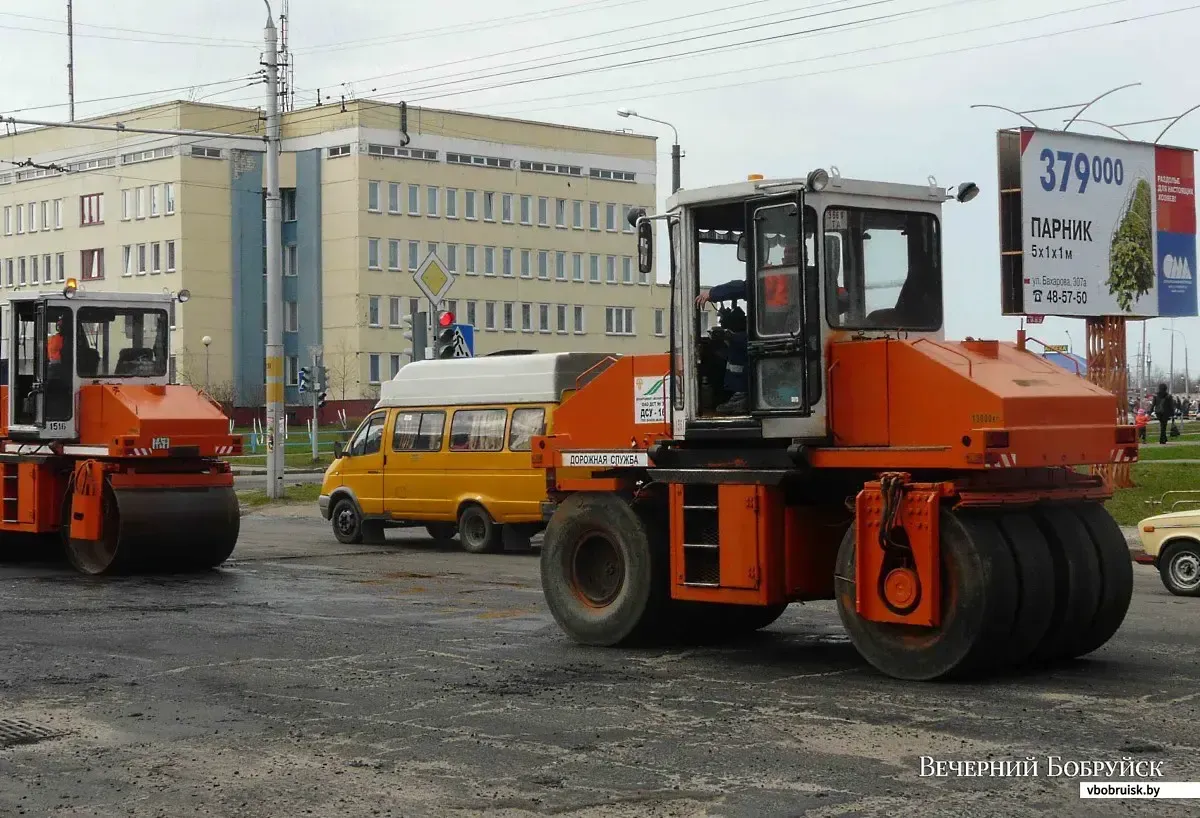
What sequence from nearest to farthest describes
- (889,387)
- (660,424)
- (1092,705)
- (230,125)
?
(1092,705), (889,387), (660,424), (230,125)

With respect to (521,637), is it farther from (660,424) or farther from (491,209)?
(491,209)

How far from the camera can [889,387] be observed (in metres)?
11.2

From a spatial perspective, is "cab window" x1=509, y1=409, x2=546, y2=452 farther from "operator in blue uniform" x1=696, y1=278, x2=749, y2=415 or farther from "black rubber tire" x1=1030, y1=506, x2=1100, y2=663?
"black rubber tire" x1=1030, y1=506, x2=1100, y2=663

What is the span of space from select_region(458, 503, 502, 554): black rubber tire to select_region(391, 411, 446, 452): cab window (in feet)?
3.35

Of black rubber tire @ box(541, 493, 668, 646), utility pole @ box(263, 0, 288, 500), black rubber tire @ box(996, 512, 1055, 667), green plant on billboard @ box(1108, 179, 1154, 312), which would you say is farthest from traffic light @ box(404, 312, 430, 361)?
black rubber tire @ box(996, 512, 1055, 667)

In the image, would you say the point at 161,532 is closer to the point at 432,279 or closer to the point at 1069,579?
the point at 1069,579

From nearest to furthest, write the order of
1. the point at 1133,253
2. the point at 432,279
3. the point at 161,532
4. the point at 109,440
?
1. the point at 161,532
2. the point at 109,440
3. the point at 432,279
4. the point at 1133,253

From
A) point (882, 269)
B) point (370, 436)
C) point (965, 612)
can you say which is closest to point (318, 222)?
point (370, 436)

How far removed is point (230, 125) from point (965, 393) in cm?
7600

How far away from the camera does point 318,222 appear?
87.1m

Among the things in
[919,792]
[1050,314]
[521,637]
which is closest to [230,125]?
[1050,314]

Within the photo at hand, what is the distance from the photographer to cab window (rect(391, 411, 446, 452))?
23094 mm

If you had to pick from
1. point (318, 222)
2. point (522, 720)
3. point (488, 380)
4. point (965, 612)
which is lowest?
point (522, 720)

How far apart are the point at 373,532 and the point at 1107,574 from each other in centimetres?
1461
